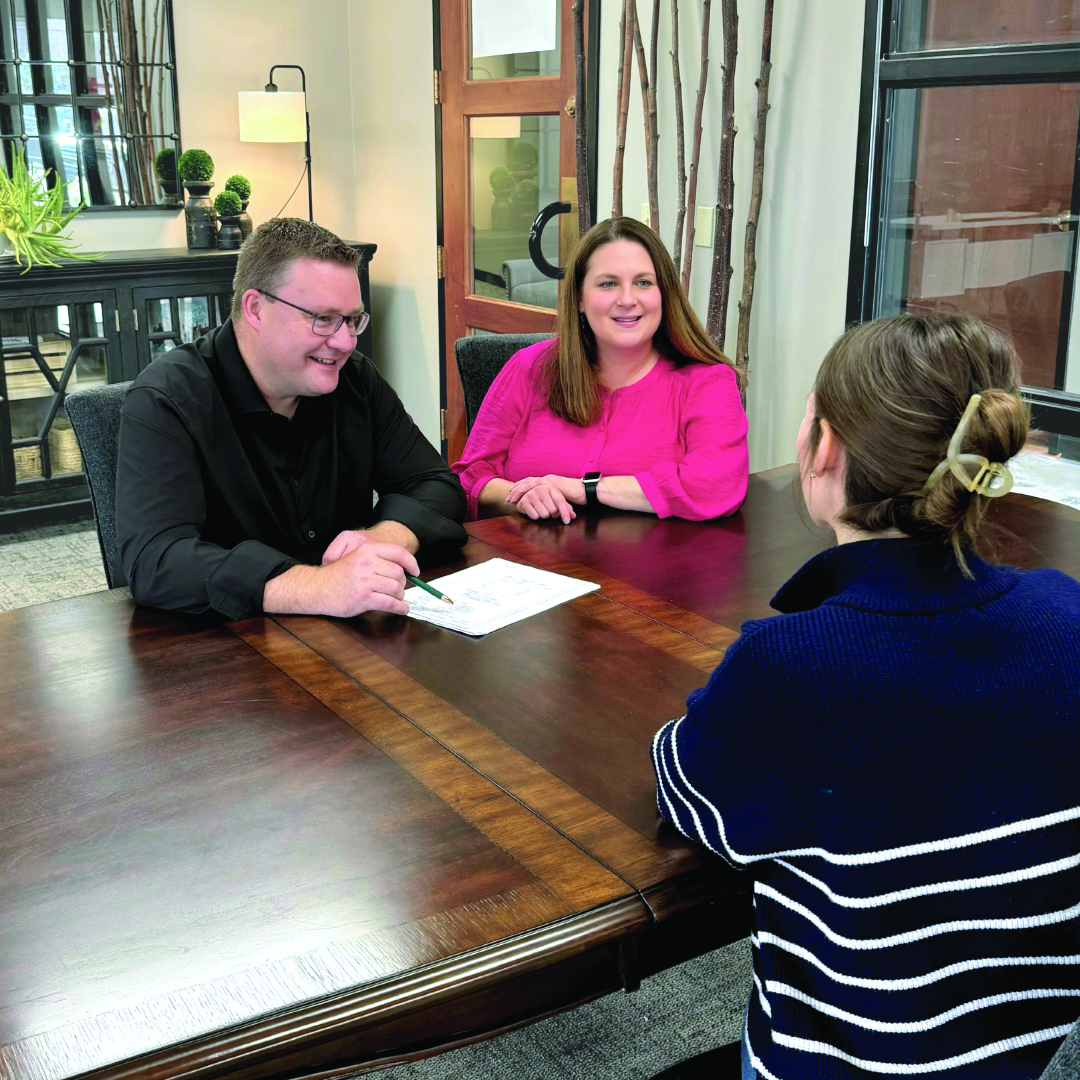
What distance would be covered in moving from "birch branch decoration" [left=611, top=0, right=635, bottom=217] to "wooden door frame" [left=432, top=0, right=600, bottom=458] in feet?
0.71

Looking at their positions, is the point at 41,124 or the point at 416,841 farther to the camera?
the point at 41,124

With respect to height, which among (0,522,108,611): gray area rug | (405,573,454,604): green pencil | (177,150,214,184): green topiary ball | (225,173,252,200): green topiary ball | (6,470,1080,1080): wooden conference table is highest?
(177,150,214,184): green topiary ball

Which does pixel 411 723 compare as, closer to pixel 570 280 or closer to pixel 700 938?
pixel 700 938

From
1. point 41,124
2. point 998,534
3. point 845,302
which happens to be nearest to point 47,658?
point 998,534

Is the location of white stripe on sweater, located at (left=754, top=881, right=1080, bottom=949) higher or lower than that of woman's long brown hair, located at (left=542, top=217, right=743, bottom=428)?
lower

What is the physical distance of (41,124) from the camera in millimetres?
4309

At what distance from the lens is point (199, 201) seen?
448 centimetres

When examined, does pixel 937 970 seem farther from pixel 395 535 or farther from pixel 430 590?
pixel 395 535

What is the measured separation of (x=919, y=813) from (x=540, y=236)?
3.08 m

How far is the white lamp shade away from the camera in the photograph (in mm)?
4441

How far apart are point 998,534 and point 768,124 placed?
165 cm

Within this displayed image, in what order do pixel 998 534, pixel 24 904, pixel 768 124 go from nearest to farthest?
pixel 24 904
pixel 998 534
pixel 768 124

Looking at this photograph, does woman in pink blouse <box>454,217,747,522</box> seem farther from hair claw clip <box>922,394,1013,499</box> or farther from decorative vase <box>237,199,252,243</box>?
decorative vase <box>237,199,252,243</box>

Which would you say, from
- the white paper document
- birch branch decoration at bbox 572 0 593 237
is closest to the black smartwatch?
the white paper document
